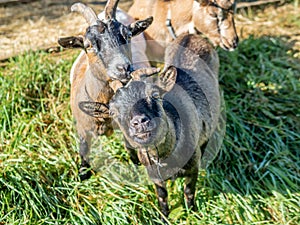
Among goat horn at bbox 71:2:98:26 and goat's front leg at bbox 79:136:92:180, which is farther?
goat's front leg at bbox 79:136:92:180

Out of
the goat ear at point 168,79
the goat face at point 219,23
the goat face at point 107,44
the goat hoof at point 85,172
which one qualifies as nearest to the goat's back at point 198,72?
the goat face at point 219,23

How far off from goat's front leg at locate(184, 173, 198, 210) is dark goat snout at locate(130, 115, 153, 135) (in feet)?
3.72

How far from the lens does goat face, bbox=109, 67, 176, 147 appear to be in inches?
152

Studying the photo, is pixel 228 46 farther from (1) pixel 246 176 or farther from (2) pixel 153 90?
(2) pixel 153 90

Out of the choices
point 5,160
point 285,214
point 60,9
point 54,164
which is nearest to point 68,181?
point 54,164

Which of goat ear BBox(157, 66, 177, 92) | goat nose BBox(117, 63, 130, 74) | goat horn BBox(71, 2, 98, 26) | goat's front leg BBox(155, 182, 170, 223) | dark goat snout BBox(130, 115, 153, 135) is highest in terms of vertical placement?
goat horn BBox(71, 2, 98, 26)

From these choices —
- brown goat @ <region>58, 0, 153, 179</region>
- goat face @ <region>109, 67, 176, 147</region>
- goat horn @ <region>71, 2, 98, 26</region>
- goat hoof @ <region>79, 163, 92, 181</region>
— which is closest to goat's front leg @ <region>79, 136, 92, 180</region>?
goat hoof @ <region>79, 163, 92, 181</region>

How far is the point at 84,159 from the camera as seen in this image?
5559mm

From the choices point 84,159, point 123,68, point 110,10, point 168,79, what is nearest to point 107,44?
point 123,68

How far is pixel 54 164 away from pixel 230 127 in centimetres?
217

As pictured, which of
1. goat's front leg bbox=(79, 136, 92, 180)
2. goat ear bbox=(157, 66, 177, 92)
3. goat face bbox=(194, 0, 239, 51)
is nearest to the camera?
goat ear bbox=(157, 66, 177, 92)

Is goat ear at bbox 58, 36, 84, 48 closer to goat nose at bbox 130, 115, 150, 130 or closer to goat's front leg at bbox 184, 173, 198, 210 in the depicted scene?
goat nose at bbox 130, 115, 150, 130

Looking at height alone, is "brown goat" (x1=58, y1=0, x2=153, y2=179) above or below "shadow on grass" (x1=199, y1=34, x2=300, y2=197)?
above

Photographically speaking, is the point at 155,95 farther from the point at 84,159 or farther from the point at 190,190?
the point at 84,159
